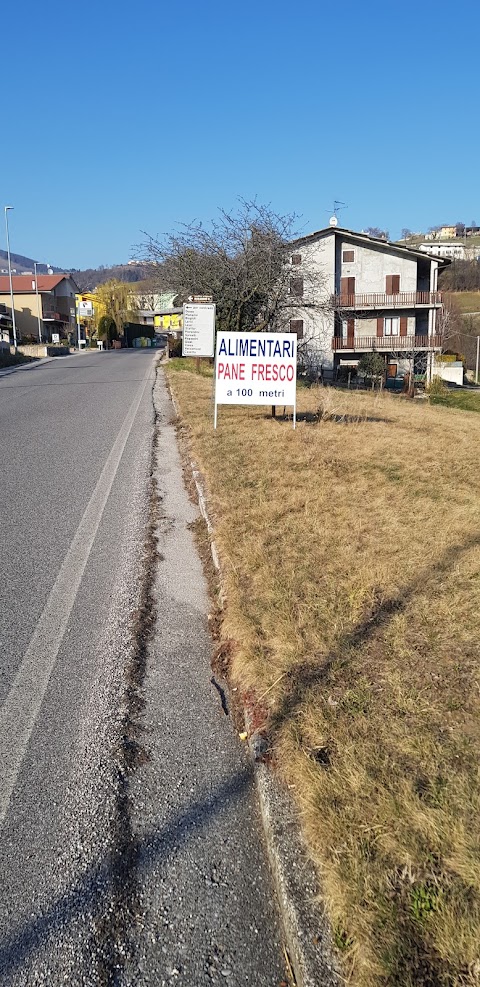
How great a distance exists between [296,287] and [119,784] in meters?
23.5

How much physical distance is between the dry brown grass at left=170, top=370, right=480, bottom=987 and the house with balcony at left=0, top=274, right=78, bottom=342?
251 ft

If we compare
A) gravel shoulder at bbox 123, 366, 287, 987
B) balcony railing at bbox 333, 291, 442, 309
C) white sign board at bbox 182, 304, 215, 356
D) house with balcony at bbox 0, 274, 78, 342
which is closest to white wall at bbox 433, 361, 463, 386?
balcony railing at bbox 333, 291, 442, 309

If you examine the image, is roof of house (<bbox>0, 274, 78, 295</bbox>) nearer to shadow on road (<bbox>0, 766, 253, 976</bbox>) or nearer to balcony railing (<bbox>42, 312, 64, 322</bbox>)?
balcony railing (<bbox>42, 312, 64, 322</bbox>)

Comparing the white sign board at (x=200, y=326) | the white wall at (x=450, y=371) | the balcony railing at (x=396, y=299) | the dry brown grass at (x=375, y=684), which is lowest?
the dry brown grass at (x=375, y=684)

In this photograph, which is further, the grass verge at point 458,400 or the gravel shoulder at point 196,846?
the grass verge at point 458,400

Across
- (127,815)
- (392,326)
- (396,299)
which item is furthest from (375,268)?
(127,815)

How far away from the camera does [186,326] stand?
659 inches

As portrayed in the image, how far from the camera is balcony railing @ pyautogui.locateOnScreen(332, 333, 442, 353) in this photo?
4509 centimetres

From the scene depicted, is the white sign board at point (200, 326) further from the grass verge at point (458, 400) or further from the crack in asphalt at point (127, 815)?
the grass verge at point (458, 400)

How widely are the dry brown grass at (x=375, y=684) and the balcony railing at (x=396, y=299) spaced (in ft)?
133

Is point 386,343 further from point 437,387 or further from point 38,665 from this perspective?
point 38,665

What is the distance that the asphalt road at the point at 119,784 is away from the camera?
2174 millimetres

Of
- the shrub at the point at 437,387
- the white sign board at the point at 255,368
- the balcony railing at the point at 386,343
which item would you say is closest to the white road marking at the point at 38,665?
the white sign board at the point at 255,368

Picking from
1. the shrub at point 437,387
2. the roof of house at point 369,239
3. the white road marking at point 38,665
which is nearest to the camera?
the white road marking at point 38,665
